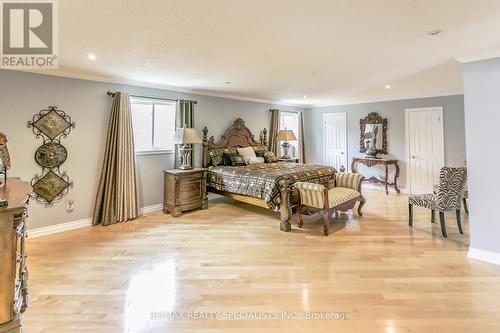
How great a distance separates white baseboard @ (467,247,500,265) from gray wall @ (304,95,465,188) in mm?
3545

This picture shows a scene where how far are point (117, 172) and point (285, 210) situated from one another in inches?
109

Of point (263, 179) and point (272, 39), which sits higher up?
point (272, 39)

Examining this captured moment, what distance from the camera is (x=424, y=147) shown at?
5980 millimetres

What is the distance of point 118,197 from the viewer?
4.19m

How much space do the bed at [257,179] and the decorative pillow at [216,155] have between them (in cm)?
3

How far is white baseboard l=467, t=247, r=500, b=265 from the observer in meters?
2.74

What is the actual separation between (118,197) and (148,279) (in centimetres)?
215

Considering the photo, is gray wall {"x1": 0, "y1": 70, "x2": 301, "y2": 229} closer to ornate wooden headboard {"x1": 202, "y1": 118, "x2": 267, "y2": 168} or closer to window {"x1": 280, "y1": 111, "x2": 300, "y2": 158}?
ornate wooden headboard {"x1": 202, "y1": 118, "x2": 267, "y2": 168}

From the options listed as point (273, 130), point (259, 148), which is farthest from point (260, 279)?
point (273, 130)

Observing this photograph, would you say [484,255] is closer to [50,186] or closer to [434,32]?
[434,32]

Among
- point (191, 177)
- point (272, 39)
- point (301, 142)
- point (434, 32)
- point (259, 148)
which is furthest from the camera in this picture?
point (301, 142)

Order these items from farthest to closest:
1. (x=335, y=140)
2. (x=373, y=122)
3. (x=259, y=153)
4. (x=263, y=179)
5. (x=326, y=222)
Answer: (x=335, y=140) < (x=373, y=122) < (x=259, y=153) < (x=263, y=179) < (x=326, y=222)

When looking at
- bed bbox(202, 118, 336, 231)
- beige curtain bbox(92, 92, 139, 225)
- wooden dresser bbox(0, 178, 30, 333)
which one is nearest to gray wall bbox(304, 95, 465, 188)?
bed bbox(202, 118, 336, 231)

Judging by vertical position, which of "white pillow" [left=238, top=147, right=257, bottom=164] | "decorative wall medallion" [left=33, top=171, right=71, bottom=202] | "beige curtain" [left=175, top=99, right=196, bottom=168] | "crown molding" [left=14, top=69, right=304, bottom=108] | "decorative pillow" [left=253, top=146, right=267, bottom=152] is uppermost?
"crown molding" [left=14, top=69, right=304, bottom=108]
